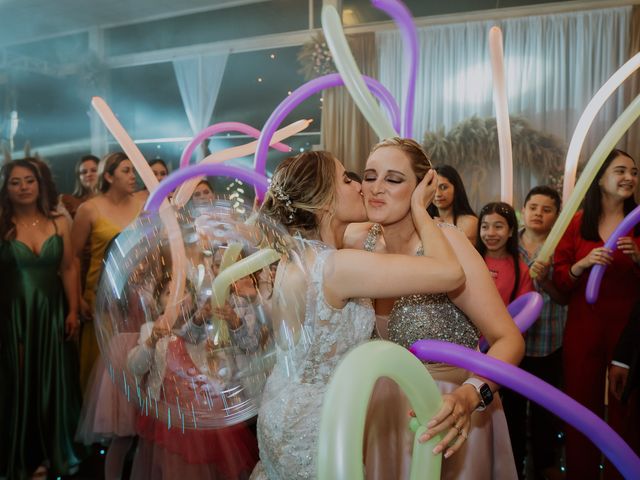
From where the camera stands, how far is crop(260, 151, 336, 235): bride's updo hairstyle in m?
1.52

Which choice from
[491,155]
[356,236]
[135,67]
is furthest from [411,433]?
[135,67]

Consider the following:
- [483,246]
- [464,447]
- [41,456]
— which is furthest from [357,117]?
[464,447]

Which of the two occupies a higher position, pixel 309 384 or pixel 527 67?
pixel 527 67

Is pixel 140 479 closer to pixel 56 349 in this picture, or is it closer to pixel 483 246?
pixel 56 349

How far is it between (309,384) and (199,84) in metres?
5.50

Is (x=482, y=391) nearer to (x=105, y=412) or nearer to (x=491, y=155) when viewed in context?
(x=105, y=412)

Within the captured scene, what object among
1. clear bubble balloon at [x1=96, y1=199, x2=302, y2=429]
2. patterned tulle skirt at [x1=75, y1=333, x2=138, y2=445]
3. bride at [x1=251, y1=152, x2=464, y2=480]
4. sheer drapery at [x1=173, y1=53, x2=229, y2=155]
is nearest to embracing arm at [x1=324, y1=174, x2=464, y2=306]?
bride at [x1=251, y1=152, x2=464, y2=480]

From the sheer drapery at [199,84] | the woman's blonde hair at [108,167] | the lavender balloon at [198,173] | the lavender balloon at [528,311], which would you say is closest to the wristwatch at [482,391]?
the lavender balloon at [528,311]

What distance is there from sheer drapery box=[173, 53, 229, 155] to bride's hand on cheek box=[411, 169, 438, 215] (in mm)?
5157

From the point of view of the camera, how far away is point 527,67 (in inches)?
211

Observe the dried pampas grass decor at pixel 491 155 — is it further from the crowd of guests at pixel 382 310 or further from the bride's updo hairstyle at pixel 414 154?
the bride's updo hairstyle at pixel 414 154

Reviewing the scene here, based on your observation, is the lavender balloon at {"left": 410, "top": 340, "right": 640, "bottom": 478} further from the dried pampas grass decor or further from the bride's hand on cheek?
the dried pampas grass decor

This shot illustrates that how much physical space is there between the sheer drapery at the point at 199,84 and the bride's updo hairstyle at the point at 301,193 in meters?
5.06

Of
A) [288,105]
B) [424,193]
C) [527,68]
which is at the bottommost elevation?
[424,193]
